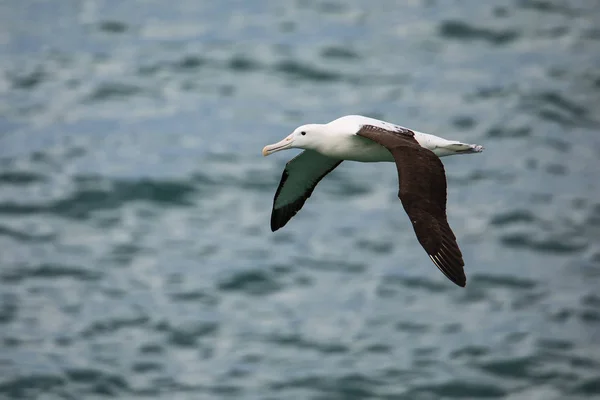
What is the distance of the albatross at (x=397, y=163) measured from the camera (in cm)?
1243

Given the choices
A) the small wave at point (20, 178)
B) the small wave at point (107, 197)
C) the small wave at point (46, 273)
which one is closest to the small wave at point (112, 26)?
the small wave at point (20, 178)

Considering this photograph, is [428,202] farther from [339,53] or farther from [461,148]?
[339,53]

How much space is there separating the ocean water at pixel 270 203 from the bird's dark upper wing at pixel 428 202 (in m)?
13.5

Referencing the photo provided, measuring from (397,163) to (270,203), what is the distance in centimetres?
1916

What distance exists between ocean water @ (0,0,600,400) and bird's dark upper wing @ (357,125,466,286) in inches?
533

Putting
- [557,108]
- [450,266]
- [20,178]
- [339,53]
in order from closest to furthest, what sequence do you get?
[450,266]
[20,178]
[557,108]
[339,53]

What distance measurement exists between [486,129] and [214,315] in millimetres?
11193

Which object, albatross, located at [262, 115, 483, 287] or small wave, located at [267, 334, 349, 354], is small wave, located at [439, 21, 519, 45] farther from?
albatross, located at [262, 115, 483, 287]

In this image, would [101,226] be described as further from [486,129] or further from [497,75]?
[497,75]

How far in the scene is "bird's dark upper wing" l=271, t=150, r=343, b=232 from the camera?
15.3m

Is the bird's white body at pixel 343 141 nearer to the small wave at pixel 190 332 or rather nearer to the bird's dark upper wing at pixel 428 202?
the bird's dark upper wing at pixel 428 202

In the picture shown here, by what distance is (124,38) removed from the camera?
4016 cm

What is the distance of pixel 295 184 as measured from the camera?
1555 centimetres

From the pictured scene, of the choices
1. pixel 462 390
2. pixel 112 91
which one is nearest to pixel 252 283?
pixel 462 390
